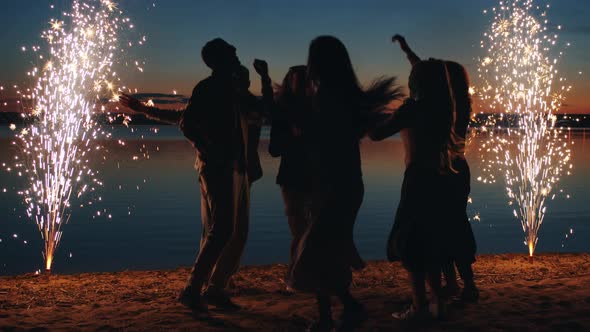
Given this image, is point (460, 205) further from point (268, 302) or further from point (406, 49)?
point (268, 302)

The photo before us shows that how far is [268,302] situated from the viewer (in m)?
5.82

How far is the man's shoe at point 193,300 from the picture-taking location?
541 centimetres

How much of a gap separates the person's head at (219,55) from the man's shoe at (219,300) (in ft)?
6.40

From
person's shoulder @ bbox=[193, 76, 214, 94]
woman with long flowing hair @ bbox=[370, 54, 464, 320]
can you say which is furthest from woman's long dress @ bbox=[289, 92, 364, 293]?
person's shoulder @ bbox=[193, 76, 214, 94]

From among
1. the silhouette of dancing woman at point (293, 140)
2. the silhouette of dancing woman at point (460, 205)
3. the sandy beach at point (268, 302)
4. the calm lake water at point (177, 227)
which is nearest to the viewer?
the silhouette of dancing woman at point (293, 140)

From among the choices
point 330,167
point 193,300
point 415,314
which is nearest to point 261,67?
point 330,167

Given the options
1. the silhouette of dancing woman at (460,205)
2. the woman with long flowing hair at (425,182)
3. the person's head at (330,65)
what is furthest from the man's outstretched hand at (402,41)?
the person's head at (330,65)

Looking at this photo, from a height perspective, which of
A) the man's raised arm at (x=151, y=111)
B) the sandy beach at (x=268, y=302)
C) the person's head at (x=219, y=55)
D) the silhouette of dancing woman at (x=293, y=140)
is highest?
the person's head at (x=219, y=55)

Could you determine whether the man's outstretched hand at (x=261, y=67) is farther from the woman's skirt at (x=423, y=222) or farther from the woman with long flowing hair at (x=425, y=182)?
the woman's skirt at (x=423, y=222)

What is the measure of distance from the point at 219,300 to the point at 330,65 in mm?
2315

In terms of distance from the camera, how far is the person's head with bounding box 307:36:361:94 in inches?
180

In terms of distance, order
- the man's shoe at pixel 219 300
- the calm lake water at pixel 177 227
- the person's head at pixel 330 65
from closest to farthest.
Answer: the person's head at pixel 330 65 → the man's shoe at pixel 219 300 → the calm lake water at pixel 177 227

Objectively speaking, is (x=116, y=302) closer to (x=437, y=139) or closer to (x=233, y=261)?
(x=233, y=261)

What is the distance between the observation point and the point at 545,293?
598 cm
